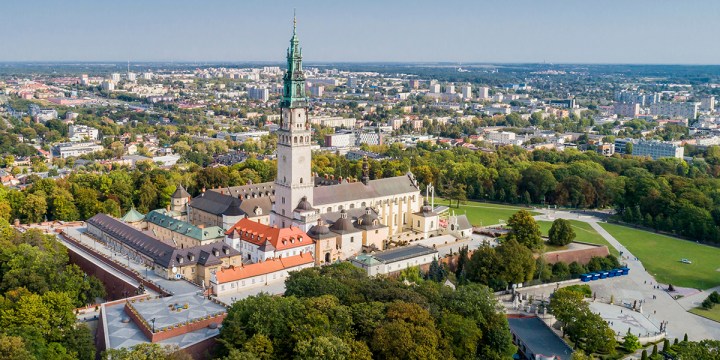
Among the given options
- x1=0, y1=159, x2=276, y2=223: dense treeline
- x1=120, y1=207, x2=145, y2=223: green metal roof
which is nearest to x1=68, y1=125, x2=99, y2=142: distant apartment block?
x1=0, y1=159, x2=276, y2=223: dense treeline

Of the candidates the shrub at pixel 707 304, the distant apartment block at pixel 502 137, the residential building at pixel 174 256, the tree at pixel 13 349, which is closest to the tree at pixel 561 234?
the shrub at pixel 707 304

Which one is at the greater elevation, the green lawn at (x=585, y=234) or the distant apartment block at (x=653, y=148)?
the distant apartment block at (x=653, y=148)

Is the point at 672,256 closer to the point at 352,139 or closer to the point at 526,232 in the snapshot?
the point at 526,232

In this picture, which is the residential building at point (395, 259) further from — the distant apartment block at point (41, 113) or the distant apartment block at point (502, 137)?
the distant apartment block at point (41, 113)

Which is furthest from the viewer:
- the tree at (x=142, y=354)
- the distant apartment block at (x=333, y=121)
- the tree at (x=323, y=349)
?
the distant apartment block at (x=333, y=121)

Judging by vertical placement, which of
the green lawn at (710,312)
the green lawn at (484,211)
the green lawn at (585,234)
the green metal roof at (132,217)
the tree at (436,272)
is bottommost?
the green lawn at (710,312)
